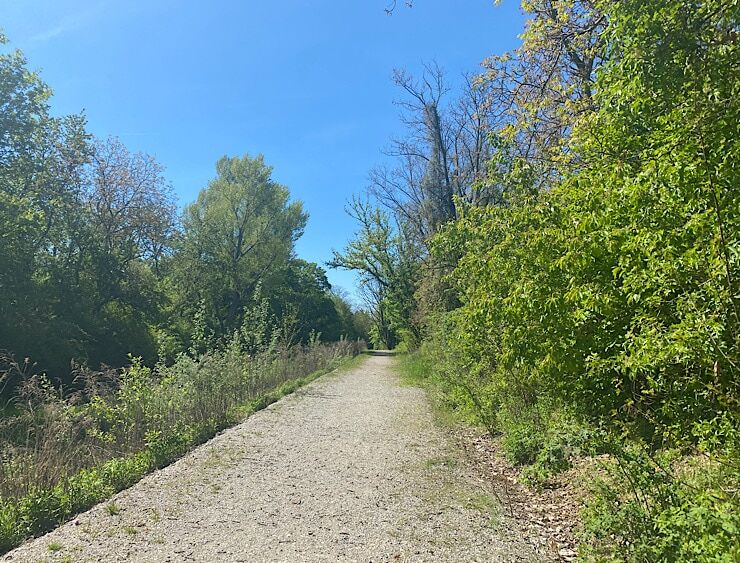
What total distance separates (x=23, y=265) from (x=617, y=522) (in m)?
21.4

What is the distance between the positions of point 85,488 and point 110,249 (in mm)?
22251

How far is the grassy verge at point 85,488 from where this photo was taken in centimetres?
452

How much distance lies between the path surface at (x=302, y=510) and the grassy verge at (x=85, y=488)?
0.70 ft

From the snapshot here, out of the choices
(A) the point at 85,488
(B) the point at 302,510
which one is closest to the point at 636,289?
(B) the point at 302,510

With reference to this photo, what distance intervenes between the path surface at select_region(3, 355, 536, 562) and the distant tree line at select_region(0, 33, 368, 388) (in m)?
5.29

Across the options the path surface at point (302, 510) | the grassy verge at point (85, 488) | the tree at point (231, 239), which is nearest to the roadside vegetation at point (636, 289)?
the path surface at point (302, 510)

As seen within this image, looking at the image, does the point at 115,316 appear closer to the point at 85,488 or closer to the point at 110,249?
the point at 110,249

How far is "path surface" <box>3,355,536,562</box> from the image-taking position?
4.06 meters

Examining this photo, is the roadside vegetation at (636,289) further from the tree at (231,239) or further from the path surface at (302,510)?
the tree at (231,239)

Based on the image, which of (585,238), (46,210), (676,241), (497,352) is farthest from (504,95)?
(46,210)

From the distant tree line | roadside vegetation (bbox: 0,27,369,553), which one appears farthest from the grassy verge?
the distant tree line

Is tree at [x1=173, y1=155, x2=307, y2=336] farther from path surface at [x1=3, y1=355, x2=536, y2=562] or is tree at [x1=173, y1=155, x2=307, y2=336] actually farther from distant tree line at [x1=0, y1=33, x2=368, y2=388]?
path surface at [x1=3, y1=355, x2=536, y2=562]

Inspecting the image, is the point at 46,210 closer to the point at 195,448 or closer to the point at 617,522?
the point at 195,448

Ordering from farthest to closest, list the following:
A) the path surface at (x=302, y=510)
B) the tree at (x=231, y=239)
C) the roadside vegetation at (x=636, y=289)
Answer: the tree at (x=231, y=239) < the path surface at (x=302, y=510) < the roadside vegetation at (x=636, y=289)
